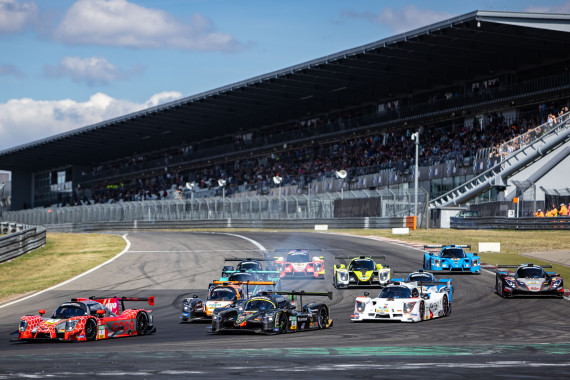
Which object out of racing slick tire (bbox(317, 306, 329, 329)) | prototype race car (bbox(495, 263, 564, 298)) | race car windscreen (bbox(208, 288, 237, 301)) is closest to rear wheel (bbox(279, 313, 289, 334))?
racing slick tire (bbox(317, 306, 329, 329))

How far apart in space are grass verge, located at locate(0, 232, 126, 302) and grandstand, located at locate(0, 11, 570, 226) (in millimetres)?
21688

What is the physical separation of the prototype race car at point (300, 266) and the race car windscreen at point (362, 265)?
1.81 metres

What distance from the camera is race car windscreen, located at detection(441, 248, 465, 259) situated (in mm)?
29608

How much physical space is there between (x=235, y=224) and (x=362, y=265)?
115 ft

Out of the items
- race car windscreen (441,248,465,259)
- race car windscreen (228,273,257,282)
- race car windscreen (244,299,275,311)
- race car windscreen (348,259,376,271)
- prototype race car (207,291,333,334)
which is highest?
race car windscreen (441,248,465,259)

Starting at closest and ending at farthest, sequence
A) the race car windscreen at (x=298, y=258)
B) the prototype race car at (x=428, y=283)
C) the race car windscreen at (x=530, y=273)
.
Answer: the prototype race car at (x=428, y=283), the race car windscreen at (x=530, y=273), the race car windscreen at (x=298, y=258)

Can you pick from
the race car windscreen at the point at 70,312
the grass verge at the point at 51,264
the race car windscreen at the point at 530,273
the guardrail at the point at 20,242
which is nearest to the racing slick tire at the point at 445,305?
→ the race car windscreen at the point at 530,273

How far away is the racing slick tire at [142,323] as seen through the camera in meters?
18.1

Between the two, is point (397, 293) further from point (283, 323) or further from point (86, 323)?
point (86, 323)

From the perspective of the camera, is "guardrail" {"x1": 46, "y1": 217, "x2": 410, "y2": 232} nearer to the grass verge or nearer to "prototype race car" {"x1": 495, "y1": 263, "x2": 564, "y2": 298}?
the grass verge

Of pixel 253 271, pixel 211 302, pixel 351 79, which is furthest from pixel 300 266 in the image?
pixel 351 79

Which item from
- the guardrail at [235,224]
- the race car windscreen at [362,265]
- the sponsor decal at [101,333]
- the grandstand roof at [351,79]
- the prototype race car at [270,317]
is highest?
the grandstand roof at [351,79]

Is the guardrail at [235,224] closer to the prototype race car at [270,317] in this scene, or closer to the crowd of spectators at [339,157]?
the crowd of spectators at [339,157]

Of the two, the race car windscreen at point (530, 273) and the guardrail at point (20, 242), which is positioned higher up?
the guardrail at point (20, 242)
